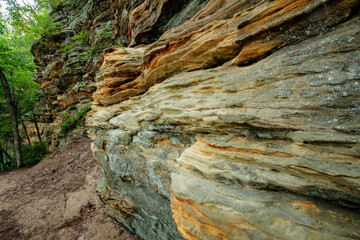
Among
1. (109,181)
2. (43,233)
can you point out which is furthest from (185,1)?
(43,233)

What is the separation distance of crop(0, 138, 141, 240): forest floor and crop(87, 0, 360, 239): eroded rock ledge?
4.19 m

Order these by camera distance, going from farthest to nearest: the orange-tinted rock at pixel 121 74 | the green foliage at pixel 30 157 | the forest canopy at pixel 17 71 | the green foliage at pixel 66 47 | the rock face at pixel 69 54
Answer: the green foliage at pixel 66 47 → the green foliage at pixel 30 157 → the rock face at pixel 69 54 → the forest canopy at pixel 17 71 → the orange-tinted rock at pixel 121 74

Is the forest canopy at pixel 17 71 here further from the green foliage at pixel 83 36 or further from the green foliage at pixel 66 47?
the green foliage at pixel 83 36

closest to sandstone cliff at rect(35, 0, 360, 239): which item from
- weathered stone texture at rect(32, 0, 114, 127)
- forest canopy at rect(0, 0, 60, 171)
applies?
weathered stone texture at rect(32, 0, 114, 127)

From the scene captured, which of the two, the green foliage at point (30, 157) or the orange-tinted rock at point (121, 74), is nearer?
the orange-tinted rock at point (121, 74)

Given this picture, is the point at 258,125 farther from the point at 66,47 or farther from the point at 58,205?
the point at 66,47

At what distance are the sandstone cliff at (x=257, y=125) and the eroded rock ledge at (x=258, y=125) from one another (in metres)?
0.02

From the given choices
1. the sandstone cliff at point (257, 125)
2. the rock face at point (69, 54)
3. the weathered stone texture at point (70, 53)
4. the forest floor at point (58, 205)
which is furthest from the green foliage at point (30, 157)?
the sandstone cliff at point (257, 125)

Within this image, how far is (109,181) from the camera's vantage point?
6668 mm

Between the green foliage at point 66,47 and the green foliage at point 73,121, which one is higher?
the green foliage at point 66,47

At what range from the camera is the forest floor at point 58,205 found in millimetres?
6605

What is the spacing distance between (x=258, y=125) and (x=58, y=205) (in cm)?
1160

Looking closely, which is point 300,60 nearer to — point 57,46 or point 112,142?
point 112,142

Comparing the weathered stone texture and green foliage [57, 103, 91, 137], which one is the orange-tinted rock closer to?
the weathered stone texture
